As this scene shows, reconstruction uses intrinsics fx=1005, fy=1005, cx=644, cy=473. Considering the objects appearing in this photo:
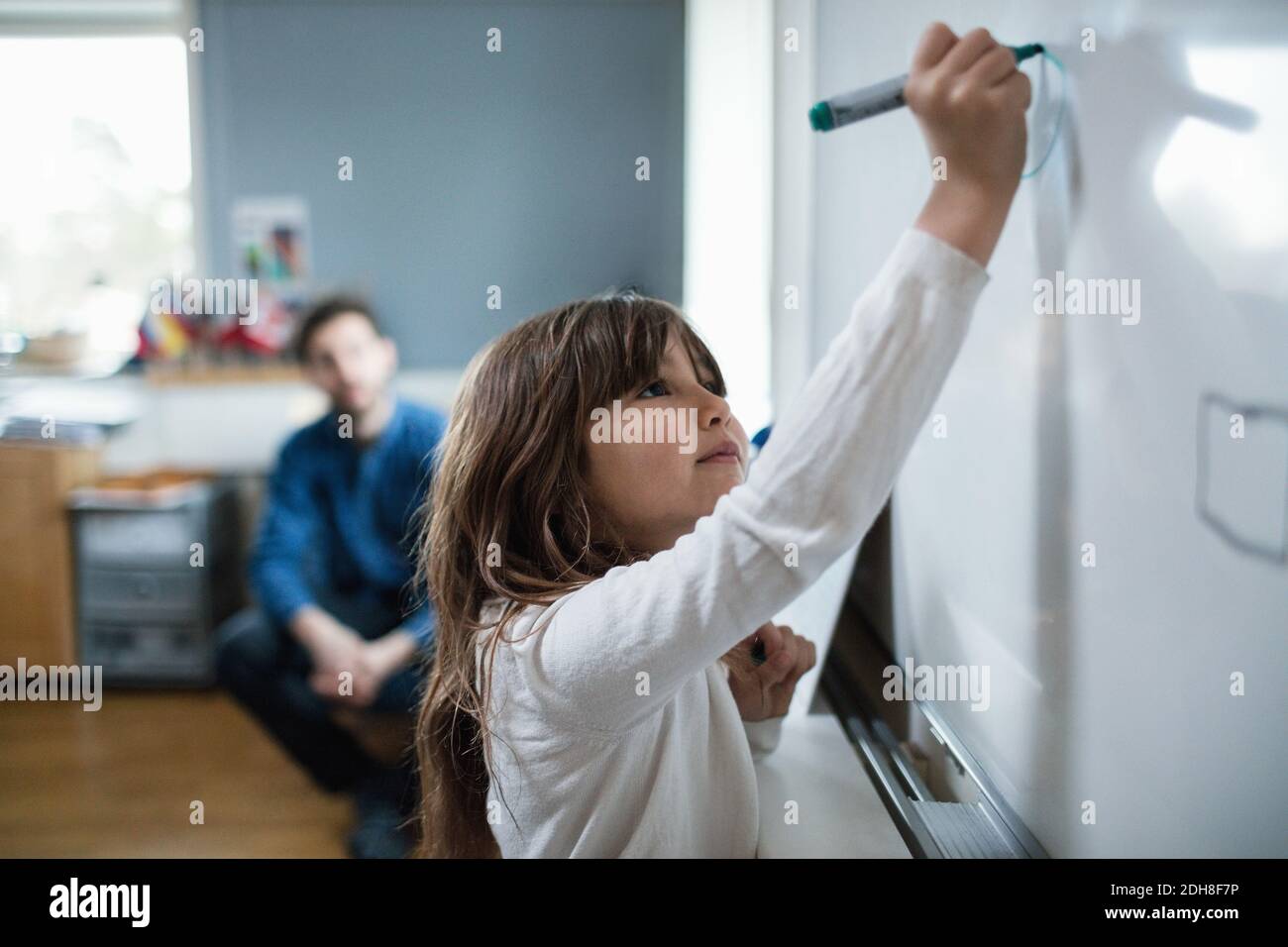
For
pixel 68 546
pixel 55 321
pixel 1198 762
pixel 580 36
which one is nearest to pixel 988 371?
pixel 1198 762

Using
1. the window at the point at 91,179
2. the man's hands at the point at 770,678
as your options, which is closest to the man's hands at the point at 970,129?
the man's hands at the point at 770,678

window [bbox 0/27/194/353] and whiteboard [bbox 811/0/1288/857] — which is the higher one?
window [bbox 0/27/194/353]

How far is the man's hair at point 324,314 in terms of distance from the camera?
6.15ft

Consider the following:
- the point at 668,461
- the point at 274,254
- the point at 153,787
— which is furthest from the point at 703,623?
the point at 274,254

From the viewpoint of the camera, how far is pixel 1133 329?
1.58ft

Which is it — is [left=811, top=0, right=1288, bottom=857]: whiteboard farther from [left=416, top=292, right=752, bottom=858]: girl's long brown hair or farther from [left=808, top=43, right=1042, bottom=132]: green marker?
Answer: [left=416, top=292, right=752, bottom=858]: girl's long brown hair

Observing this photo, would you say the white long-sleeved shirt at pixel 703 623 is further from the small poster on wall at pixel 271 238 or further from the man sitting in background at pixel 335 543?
the small poster on wall at pixel 271 238

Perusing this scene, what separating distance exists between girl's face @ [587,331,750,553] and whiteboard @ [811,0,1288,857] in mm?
186

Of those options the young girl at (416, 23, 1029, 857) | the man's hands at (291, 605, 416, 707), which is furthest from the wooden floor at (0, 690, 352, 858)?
the young girl at (416, 23, 1029, 857)

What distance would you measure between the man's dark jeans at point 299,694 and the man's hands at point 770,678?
115cm

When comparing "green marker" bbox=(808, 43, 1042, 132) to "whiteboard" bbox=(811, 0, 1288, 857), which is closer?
"whiteboard" bbox=(811, 0, 1288, 857)

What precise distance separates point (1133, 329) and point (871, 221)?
496 millimetres

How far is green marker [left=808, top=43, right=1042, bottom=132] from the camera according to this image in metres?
0.51

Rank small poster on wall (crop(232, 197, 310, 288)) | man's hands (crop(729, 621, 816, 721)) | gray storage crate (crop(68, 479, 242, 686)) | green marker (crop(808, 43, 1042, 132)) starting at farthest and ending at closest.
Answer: small poster on wall (crop(232, 197, 310, 288)), gray storage crate (crop(68, 479, 242, 686)), man's hands (crop(729, 621, 816, 721)), green marker (crop(808, 43, 1042, 132))
